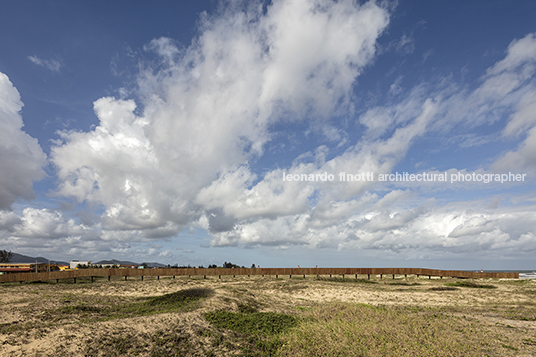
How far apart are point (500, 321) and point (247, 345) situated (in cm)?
1960

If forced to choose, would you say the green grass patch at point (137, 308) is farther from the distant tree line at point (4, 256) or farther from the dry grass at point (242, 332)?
the distant tree line at point (4, 256)

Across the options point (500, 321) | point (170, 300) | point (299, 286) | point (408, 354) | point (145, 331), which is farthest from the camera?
point (299, 286)

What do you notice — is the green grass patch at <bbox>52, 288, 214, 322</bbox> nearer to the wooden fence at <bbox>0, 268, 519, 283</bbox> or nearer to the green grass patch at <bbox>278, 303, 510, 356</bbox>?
the green grass patch at <bbox>278, 303, 510, 356</bbox>

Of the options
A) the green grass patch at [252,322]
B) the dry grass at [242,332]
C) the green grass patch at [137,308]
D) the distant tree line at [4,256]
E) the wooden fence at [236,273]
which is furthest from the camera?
the distant tree line at [4,256]

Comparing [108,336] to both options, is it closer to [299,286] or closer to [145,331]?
[145,331]

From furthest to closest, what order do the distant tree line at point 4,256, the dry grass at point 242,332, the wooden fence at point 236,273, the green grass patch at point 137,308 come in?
the distant tree line at point 4,256
the wooden fence at point 236,273
the green grass patch at point 137,308
the dry grass at point 242,332

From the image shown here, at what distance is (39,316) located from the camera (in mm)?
18000

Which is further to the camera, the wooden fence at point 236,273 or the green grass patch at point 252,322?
the wooden fence at point 236,273

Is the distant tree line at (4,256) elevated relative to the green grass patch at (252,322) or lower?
lower

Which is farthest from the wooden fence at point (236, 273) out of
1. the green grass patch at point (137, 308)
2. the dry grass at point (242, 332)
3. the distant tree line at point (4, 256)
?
the distant tree line at point (4, 256)

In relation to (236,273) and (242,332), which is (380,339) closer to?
(242,332)

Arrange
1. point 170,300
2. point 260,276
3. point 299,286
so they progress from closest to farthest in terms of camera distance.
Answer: point 170,300, point 299,286, point 260,276

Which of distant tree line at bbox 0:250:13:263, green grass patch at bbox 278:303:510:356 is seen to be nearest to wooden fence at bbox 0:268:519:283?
green grass patch at bbox 278:303:510:356

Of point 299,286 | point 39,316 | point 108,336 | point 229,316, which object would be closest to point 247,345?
point 229,316
